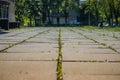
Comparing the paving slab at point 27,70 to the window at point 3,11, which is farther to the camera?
the window at point 3,11

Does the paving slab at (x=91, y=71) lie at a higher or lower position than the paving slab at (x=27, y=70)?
A: lower

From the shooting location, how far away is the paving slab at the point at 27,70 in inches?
238

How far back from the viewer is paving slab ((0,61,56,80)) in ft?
19.8

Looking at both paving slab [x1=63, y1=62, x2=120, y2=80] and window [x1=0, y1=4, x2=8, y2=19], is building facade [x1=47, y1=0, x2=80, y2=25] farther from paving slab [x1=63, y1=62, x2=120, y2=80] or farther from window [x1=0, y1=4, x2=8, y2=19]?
paving slab [x1=63, y1=62, x2=120, y2=80]

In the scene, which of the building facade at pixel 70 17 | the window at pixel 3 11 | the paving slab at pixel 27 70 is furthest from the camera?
the building facade at pixel 70 17

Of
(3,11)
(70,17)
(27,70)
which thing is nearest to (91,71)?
(27,70)

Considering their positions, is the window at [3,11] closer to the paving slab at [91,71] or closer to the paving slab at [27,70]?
the paving slab at [27,70]

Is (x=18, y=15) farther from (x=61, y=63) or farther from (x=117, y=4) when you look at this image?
(x=61, y=63)

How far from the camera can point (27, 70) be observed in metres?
6.86

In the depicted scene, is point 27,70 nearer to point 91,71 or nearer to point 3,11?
point 91,71

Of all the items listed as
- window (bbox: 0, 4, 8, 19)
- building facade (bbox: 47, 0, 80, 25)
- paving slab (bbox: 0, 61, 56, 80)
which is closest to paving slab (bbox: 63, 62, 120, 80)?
paving slab (bbox: 0, 61, 56, 80)

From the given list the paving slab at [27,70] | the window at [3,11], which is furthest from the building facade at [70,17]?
the paving slab at [27,70]

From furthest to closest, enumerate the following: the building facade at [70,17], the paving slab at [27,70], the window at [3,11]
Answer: the building facade at [70,17]
the window at [3,11]
the paving slab at [27,70]

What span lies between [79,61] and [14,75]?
2.51m
